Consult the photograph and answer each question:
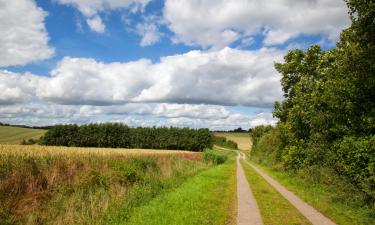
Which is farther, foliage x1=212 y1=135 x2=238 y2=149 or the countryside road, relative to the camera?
foliage x1=212 y1=135 x2=238 y2=149

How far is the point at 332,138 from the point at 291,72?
18.3m

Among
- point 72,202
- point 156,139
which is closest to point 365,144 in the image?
point 72,202

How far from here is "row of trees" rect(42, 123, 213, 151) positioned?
102500mm

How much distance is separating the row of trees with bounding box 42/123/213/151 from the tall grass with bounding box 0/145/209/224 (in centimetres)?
8553

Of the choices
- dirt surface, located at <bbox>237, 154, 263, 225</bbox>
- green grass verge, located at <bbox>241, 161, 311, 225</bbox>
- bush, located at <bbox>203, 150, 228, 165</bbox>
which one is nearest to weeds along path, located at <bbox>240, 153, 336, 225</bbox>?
green grass verge, located at <bbox>241, 161, 311, 225</bbox>

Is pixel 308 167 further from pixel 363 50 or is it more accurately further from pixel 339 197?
pixel 363 50

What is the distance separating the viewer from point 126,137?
11100 cm

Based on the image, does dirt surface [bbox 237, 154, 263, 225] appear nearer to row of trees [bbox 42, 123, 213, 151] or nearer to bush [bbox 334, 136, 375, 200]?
bush [bbox 334, 136, 375, 200]

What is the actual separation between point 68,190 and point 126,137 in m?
95.5

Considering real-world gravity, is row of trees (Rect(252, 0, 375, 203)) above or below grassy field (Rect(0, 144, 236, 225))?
above

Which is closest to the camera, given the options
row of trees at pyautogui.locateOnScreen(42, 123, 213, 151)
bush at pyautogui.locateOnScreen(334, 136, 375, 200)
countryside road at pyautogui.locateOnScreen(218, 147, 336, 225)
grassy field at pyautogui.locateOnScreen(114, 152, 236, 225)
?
grassy field at pyautogui.locateOnScreen(114, 152, 236, 225)

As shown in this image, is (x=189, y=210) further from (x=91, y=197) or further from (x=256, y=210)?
(x=91, y=197)

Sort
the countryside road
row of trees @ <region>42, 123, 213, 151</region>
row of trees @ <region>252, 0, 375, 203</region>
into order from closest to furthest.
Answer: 1. the countryside road
2. row of trees @ <region>252, 0, 375, 203</region>
3. row of trees @ <region>42, 123, 213, 151</region>

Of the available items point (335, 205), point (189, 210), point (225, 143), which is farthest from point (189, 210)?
point (225, 143)
